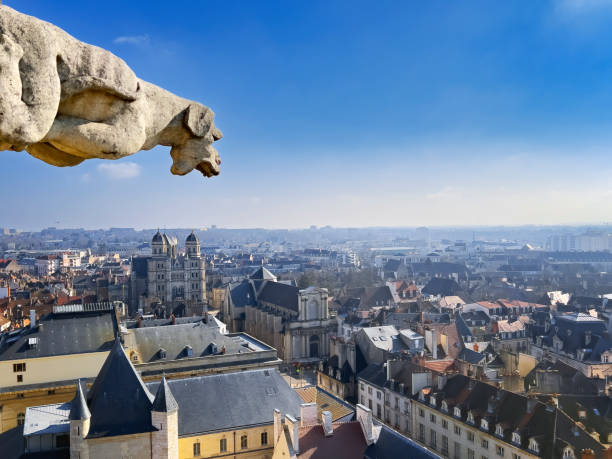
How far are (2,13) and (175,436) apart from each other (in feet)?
76.3

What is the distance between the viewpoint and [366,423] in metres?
28.2

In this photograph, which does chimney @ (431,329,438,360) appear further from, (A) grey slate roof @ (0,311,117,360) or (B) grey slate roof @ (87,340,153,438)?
(B) grey slate roof @ (87,340,153,438)

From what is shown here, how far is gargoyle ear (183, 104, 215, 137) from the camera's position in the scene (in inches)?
255

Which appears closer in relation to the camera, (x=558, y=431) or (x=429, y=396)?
(x=558, y=431)

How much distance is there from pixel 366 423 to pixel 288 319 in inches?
1745

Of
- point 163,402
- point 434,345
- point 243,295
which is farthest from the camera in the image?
point 243,295

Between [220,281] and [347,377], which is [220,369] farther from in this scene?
[220,281]

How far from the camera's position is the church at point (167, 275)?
9812cm

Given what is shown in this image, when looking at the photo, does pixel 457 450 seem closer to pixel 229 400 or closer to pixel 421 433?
pixel 421 433

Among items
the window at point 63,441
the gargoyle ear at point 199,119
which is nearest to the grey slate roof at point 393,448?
the window at point 63,441

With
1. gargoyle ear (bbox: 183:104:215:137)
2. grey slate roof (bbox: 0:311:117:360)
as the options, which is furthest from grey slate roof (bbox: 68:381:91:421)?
gargoyle ear (bbox: 183:104:215:137)

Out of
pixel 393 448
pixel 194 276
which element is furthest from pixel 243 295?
pixel 393 448

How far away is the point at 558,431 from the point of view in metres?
30.6

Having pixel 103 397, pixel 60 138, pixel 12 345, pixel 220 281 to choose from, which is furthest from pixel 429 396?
pixel 220 281
